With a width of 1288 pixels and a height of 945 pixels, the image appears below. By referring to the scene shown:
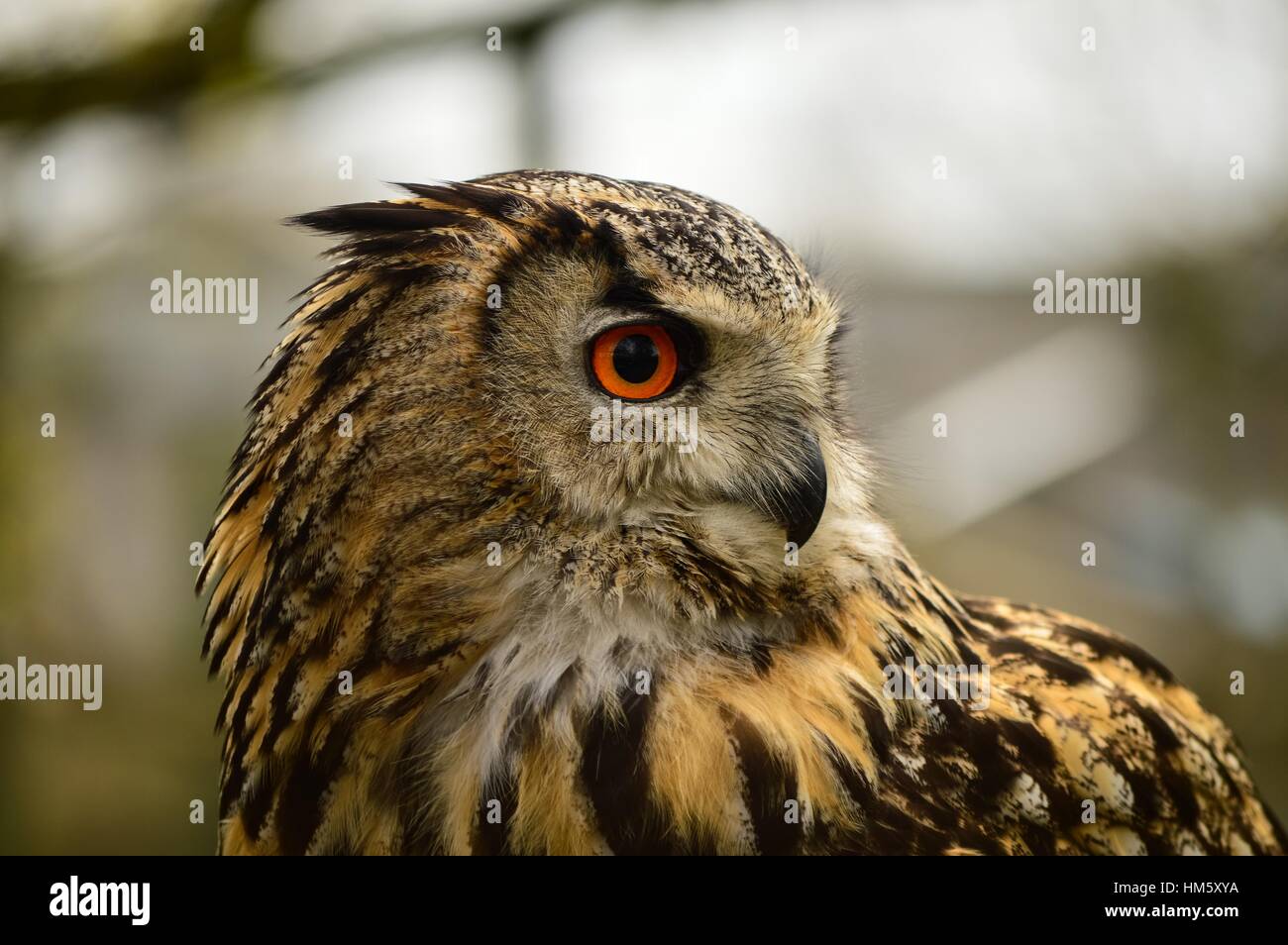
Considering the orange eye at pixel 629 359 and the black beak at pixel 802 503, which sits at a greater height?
the orange eye at pixel 629 359

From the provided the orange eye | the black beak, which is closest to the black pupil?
the orange eye

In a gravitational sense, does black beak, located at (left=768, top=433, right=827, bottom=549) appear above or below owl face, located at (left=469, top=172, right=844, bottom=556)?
below

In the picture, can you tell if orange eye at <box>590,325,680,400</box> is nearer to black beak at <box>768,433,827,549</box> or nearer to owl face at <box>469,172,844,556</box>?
owl face at <box>469,172,844,556</box>

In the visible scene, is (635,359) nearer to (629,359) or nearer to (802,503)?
(629,359)

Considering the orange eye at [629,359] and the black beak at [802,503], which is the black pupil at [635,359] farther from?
the black beak at [802,503]

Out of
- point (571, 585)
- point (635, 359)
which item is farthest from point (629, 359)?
point (571, 585)

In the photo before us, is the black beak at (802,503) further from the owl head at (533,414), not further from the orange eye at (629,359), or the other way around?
the orange eye at (629,359)

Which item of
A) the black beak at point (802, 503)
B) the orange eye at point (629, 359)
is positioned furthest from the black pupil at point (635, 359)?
the black beak at point (802, 503)
